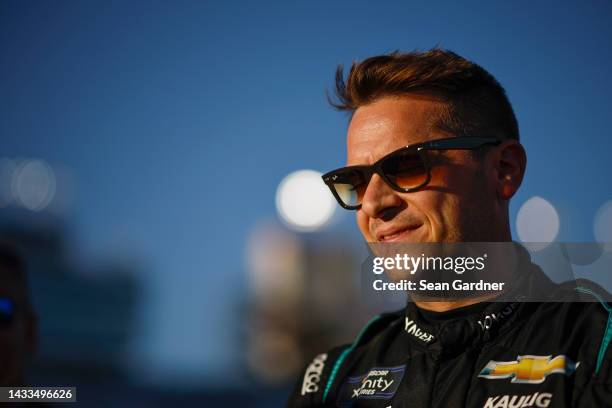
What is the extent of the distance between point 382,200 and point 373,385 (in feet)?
2.78

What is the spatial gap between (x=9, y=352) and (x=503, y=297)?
2470 millimetres

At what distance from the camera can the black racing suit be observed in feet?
7.35

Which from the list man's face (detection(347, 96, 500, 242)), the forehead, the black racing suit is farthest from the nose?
the black racing suit

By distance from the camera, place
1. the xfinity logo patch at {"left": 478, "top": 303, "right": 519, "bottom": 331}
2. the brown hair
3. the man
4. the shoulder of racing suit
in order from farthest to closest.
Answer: the brown hair < the xfinity logo patch at {"left": 478, "top": 303, "right": 519, "bottom": 331} < the man < the shoulder of racing suit

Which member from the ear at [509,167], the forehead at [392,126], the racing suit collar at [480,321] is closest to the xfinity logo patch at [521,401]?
the racing suit collar at [480,321]

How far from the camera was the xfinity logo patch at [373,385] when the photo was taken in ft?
9.10

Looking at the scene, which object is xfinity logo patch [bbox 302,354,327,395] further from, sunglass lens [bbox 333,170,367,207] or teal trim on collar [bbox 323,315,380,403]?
sunglass lens [bbox 333,170,367,207]

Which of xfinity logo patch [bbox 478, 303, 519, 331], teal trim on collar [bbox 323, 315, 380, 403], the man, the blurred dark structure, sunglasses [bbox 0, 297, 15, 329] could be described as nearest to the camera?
the man

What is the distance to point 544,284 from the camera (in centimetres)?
271

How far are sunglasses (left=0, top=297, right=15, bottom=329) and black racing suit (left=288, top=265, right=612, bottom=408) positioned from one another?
1515mm

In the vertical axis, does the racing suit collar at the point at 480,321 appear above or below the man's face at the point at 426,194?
below

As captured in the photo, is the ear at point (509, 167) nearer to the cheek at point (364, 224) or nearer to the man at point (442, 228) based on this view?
the man at point (442, 228)

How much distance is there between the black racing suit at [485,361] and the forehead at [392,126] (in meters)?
0.75

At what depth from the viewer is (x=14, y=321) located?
126 inches
